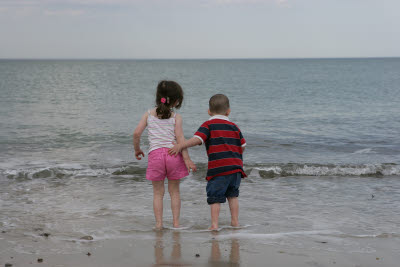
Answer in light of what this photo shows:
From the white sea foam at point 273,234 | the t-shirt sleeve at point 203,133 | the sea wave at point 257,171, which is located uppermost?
the t-shirt sleeve at point 203,133

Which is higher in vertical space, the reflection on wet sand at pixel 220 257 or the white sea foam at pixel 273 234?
the reflection on wet sand at pixel 220 257

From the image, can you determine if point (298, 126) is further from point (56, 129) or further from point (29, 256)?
point (29, 256)

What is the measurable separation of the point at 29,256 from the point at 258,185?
14.8ft

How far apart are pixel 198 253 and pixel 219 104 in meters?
1.57

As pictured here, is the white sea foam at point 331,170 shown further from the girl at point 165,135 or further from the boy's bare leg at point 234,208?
the girl at point 165,135

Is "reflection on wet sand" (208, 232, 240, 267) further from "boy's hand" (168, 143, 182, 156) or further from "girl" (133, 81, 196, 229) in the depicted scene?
"boy's hand" (168, 143, 182, 156)

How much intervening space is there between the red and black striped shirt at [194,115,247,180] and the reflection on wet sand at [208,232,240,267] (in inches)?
29.9

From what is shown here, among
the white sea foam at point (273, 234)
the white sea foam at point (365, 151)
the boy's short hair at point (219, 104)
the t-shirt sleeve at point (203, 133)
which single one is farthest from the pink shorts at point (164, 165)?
the white sea foam at point (365, 151)

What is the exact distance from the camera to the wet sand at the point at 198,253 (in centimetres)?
371

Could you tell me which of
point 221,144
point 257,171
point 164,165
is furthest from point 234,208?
point 257,171

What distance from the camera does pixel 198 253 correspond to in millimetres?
3955

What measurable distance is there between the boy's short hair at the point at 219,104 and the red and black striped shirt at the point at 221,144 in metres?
0.07

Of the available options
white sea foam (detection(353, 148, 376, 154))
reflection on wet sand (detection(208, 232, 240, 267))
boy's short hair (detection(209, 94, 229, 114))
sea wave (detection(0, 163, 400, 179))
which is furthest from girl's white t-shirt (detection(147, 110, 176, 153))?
white sea foam (detection(353, 148, 376, 154))

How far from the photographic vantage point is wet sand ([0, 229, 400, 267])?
371cm
